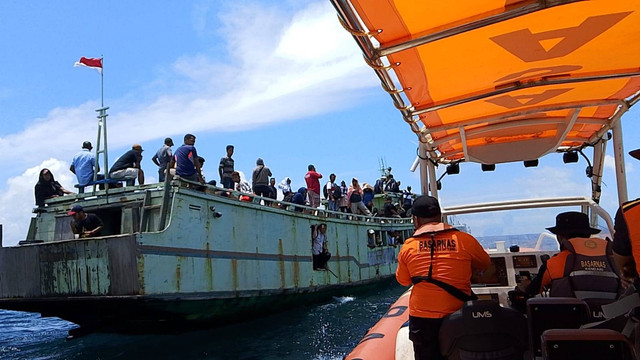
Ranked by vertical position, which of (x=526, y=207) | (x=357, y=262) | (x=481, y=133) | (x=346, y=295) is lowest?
(x=346, y=295)

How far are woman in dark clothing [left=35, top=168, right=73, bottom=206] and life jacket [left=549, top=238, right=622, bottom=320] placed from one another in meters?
11.3

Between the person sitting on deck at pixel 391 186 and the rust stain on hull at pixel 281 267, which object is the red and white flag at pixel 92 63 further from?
the person sitting on deck at pixel 391 186

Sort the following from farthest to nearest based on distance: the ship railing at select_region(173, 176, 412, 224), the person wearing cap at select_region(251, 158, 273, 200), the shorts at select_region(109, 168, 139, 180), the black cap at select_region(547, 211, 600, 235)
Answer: the person wearing cap at select_region(251, 158, 273, 200) < the shorts at select_region(109, 168, 139, 180) < the ship railing at select_region(173, 176, 412, 224) < the black cap at select_region(547, 211, 600, 235)

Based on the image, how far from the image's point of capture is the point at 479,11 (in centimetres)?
362

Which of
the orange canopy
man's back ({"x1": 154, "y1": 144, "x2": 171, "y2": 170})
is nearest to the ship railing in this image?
man's back ({"x1": 154, "y1": 144, "x2": 171, "y2": 170})

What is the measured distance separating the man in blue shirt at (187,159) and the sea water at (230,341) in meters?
3.58

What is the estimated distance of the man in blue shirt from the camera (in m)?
10.6

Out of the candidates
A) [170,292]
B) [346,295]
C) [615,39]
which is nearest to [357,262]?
[346,295]

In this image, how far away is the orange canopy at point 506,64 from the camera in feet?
11.8

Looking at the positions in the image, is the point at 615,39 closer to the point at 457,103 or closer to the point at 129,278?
the point at 457,103

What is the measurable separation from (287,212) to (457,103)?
346 inches

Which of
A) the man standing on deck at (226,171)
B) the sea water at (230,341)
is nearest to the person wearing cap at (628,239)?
the sea water at (230,341)

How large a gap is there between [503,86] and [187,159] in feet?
24.1

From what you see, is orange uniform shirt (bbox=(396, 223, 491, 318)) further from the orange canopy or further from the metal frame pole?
the metal frame pole
